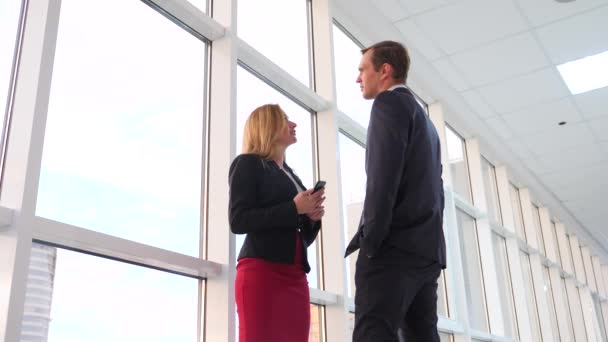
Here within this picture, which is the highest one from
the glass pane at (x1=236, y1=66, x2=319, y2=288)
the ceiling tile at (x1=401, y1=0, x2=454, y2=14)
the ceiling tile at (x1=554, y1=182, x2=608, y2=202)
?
the ceiling tile at (x1=554, y1=182, x2=608, y2=202)

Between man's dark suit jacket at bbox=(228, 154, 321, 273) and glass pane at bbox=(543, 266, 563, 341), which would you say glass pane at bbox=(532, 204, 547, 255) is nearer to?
glass pane at bbox=(543, 266, 563, 341)

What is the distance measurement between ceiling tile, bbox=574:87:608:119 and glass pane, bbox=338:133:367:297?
2.36 m

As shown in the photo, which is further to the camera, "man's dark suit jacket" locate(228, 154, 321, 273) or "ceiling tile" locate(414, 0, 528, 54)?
"ceiling tile" locate(414, 0, 528, 54)

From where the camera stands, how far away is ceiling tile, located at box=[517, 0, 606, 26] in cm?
392

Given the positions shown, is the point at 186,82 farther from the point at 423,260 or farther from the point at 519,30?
the point at 519,30

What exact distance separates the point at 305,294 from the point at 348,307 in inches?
48.1

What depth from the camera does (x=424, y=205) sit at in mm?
1840

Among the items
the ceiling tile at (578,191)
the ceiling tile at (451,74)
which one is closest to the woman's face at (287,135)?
the ceiling tile at (451,74)

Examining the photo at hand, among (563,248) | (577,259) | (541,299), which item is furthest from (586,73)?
(577,259)

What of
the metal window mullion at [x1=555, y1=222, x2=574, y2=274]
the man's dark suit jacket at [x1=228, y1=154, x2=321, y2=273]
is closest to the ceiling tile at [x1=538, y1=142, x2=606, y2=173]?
the metal window mullion at [x1=555, y1=222, x2=574, y2=274]

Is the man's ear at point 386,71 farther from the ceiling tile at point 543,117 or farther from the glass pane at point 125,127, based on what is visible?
the ceiling tile at point 543,117

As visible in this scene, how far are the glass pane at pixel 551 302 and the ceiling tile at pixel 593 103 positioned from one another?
254 cm

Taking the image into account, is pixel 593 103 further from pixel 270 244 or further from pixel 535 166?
pixel 270 244

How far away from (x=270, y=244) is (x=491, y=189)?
506 cm
